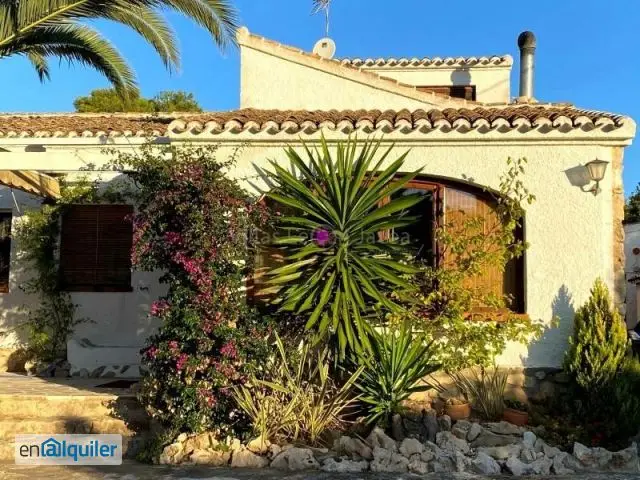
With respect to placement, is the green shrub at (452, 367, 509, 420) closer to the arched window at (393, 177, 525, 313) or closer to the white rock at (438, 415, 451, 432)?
the white rock at (438, 415, 451, 432)

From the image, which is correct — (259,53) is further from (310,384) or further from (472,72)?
(310,384)

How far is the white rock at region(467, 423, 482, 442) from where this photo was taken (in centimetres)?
720

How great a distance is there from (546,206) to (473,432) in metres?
3.76

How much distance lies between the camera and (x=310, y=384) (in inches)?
304

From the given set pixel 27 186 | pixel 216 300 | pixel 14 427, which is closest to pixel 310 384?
pixel 216 300

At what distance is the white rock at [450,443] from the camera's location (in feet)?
22.6

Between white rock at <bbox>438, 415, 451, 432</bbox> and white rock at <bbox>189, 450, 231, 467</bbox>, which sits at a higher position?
white rock at <bbox>438, 415, 451, 432</bbox>

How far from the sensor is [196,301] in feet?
24.1

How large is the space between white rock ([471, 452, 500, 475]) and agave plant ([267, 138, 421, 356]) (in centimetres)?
198

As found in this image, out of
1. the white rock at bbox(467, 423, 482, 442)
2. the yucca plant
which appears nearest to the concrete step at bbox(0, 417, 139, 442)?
the yucca plant

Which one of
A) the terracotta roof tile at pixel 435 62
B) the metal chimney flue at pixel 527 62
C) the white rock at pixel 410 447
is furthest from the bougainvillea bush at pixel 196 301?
the metal chimney flue at pixel 527 62

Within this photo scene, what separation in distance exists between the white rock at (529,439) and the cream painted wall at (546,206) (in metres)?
1.61

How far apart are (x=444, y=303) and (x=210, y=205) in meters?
3.78

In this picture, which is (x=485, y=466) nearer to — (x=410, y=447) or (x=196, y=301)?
(x=410, y=447)
